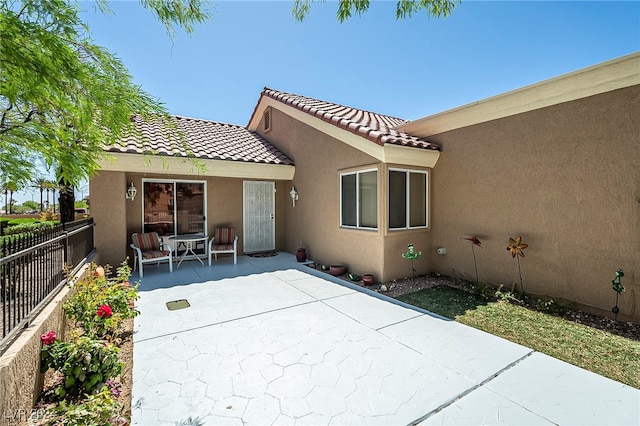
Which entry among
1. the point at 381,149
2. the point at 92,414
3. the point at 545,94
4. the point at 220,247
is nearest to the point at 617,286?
the point at 545,94

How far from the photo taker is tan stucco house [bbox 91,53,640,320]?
612 cm

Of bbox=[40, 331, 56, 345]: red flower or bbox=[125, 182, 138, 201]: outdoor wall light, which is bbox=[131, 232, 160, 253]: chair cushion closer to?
bbox=[125, 182, 138, 201]: outdoor wall light

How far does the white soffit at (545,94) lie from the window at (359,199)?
273 centimetres

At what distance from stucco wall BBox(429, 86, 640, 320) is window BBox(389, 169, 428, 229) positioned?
807mm

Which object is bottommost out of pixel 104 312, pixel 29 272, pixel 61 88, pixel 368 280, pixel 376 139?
pixel 368 280

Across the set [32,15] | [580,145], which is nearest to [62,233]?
[32,15]

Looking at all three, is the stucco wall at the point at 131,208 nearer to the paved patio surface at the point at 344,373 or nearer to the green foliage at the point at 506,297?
the paved patio surface at the point at 344,373

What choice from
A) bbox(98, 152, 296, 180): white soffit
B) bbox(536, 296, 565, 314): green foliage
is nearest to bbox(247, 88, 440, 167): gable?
bbox(98, 152, 296, 180): white soffit

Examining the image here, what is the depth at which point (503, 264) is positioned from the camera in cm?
794

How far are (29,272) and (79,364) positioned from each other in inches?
62.1

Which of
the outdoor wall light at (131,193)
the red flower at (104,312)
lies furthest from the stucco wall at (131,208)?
the red flower at (104,312)

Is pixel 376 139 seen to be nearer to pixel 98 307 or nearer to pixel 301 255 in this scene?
pixel 301 255

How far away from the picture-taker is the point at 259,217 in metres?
13.4

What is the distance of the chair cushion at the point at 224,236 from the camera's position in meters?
12.0
